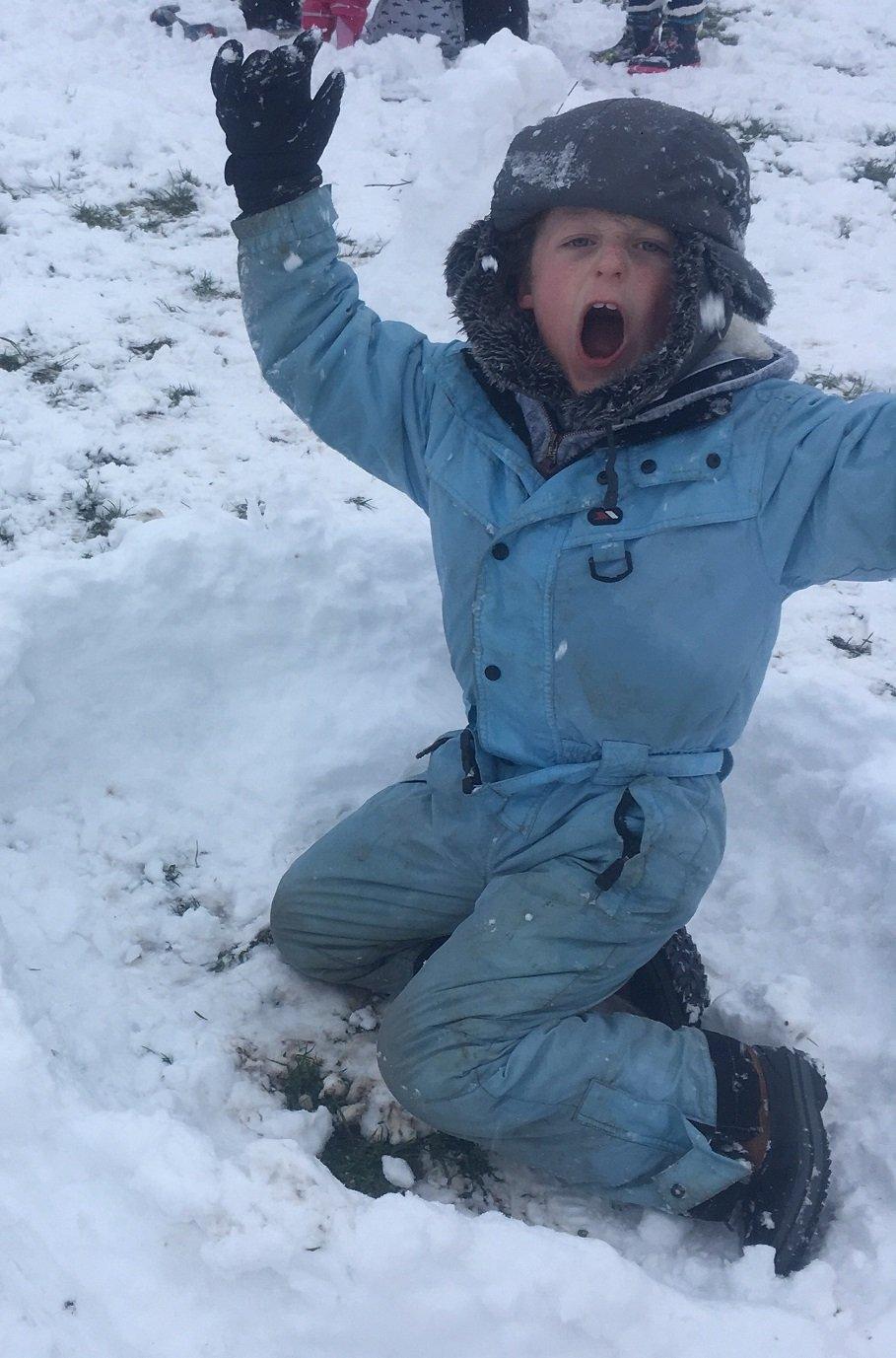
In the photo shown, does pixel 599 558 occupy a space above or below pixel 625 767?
above

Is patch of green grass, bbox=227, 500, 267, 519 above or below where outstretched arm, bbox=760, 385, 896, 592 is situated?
below

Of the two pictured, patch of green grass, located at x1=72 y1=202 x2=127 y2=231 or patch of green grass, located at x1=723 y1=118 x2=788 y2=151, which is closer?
patch of green grass, located at x1=72 y1=202 x2=127 y2=231

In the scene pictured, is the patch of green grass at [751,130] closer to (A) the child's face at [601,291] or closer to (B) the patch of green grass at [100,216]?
(B) the patch of green grass at [100,216]

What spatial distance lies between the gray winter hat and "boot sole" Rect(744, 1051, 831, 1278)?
124 cm

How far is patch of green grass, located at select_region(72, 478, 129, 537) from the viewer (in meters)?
2.67

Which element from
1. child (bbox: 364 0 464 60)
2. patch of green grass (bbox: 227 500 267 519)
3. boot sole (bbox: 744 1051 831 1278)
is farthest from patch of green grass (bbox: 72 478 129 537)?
child (bbox: 364 0 464 60)

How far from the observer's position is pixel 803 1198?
5.32ft

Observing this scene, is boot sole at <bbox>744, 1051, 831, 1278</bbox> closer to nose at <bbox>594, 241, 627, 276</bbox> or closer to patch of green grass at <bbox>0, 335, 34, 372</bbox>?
nose at <bbox>594, 241, 627, 276</bbox>

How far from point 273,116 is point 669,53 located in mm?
4232

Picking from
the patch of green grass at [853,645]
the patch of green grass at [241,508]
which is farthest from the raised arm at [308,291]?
the patch of green grass at [853,645]

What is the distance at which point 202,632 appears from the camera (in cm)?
242

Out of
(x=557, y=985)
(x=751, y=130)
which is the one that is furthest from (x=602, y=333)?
(x=751, y=130)

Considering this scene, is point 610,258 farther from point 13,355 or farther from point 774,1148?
point 13,355

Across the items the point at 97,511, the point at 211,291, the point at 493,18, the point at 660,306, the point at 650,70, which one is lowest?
the point at 97,511
